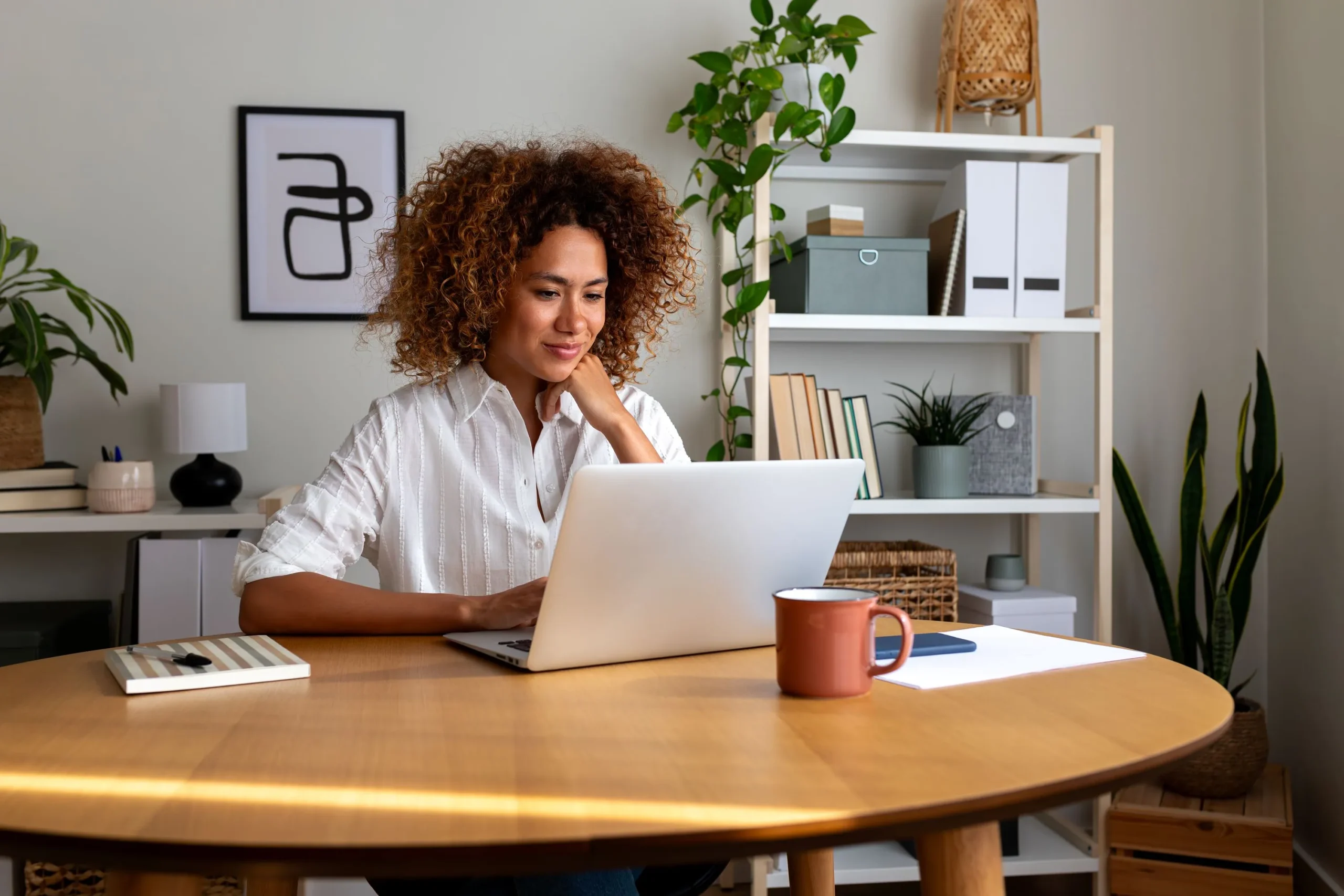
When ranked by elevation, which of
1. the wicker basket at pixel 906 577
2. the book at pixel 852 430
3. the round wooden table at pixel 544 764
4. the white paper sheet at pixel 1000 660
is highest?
the book at pixel 852 430

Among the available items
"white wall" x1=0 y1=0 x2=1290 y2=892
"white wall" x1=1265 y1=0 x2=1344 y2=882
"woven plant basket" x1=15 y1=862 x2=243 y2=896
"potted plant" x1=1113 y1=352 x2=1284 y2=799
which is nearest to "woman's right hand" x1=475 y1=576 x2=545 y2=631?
"woven plant basket" x1=15 y1=862 x2=243 y2=896

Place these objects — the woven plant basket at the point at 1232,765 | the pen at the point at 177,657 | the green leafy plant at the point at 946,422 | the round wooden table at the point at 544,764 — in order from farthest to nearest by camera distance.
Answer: the green leafy plant at the point at 946,422 < the woven plant basket at the point at 1232,765 < the pen at the point at 177,657 < the round wooden table at the point at 544,764

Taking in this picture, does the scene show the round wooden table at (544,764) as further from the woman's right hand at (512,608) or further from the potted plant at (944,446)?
the potted plant at (944,446)

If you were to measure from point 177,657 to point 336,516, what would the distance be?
1.31ft

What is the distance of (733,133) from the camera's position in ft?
8.63

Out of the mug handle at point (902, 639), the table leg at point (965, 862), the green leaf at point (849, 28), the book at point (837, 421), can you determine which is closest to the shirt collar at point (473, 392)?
the mug handle at point (902, 639)

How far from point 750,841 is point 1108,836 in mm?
2180

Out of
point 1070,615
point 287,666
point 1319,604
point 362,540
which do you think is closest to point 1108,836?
point 1070,615

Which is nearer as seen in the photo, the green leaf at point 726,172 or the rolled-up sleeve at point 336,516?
the rolled-up sleeve at point 336,516

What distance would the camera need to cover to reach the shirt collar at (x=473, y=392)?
1643 mm

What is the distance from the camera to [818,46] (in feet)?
9.52

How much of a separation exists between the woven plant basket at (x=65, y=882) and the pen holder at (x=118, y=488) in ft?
2.30

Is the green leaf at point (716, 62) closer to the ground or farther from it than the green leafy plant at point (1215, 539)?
farther from it

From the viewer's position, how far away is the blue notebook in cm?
113
